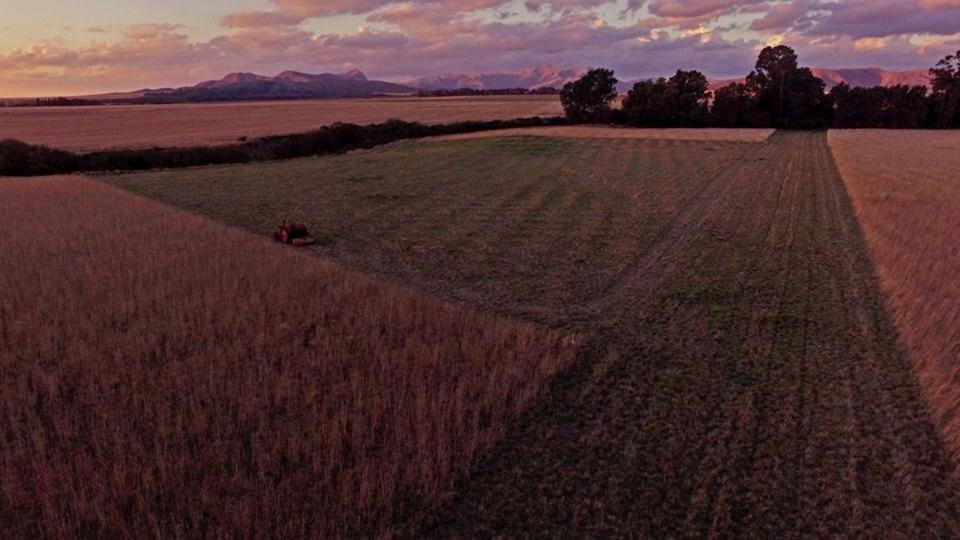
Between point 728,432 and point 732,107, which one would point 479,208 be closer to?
point 728,432

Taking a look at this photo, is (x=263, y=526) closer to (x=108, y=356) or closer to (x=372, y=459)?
(x=372, y=459)

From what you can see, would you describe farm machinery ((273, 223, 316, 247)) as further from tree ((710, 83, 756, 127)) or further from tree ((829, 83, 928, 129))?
tree ((829, 83, 928, 129))

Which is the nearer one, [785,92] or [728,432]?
[728,432]

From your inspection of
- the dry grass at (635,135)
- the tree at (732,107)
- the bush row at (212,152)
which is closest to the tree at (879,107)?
the tree at (732,107)

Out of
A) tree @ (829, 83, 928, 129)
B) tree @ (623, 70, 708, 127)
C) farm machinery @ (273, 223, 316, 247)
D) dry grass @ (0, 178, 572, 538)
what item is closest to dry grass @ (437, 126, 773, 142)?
tree @ (623, 70, 708, 127)

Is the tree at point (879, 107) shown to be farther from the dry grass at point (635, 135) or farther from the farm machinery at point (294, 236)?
the farm machinery at point (294, 236)

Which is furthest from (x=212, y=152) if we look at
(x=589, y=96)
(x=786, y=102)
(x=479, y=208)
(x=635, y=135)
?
(x=786, y=102)

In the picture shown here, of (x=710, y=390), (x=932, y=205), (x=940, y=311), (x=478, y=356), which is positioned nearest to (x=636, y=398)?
(x=710, y=390)
